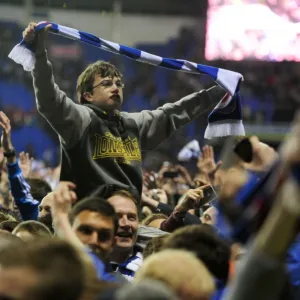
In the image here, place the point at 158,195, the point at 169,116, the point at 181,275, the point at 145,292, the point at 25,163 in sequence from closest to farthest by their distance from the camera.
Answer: the point at 145,292, the point at 181,275, the point at 169,116, the point at 158,195, the point at 25,163

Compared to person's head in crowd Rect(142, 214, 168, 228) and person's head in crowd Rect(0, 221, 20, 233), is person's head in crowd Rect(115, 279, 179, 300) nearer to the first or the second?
person's head in crowd Rect(0, 221, 20, 233)

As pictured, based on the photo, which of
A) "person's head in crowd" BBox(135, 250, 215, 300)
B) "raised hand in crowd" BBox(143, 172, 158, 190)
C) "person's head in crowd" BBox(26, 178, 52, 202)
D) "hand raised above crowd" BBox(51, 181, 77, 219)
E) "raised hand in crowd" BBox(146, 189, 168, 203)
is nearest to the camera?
"person's head in crowd" BBox(135, 250, 215, 300)

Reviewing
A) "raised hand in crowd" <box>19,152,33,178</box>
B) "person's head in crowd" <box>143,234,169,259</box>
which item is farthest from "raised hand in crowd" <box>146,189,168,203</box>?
"person's head in crowd" <box>143,234,169,259</box>

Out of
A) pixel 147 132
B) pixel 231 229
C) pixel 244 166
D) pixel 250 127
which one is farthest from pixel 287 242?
pixel 250 127

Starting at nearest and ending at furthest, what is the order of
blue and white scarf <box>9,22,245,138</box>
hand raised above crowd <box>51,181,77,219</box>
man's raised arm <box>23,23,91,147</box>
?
1. hand raised above crowd <box>51,181,77,219</box>
2. man's raised arm <box>23,23,91,147</box>
3. blue and white scarf <box>9,22,245,138</box>

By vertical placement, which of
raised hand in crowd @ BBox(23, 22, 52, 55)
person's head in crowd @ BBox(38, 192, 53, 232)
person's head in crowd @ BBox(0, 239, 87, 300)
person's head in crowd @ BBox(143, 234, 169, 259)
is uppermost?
raised hand in crowd @ BBox(23, 22, 52, 55)

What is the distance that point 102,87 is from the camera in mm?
5391

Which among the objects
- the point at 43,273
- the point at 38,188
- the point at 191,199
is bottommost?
the point at 38,188

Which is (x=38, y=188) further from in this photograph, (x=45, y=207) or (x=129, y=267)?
(x=129, y=267)

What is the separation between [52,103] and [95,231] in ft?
3.43

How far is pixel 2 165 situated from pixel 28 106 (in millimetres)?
14631

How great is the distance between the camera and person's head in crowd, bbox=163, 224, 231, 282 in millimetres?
3809

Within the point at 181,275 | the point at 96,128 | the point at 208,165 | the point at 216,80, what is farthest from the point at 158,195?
the point at 181,275

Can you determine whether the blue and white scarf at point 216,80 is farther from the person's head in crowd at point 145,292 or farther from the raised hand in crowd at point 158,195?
the person's head in crowd at point 145,292
